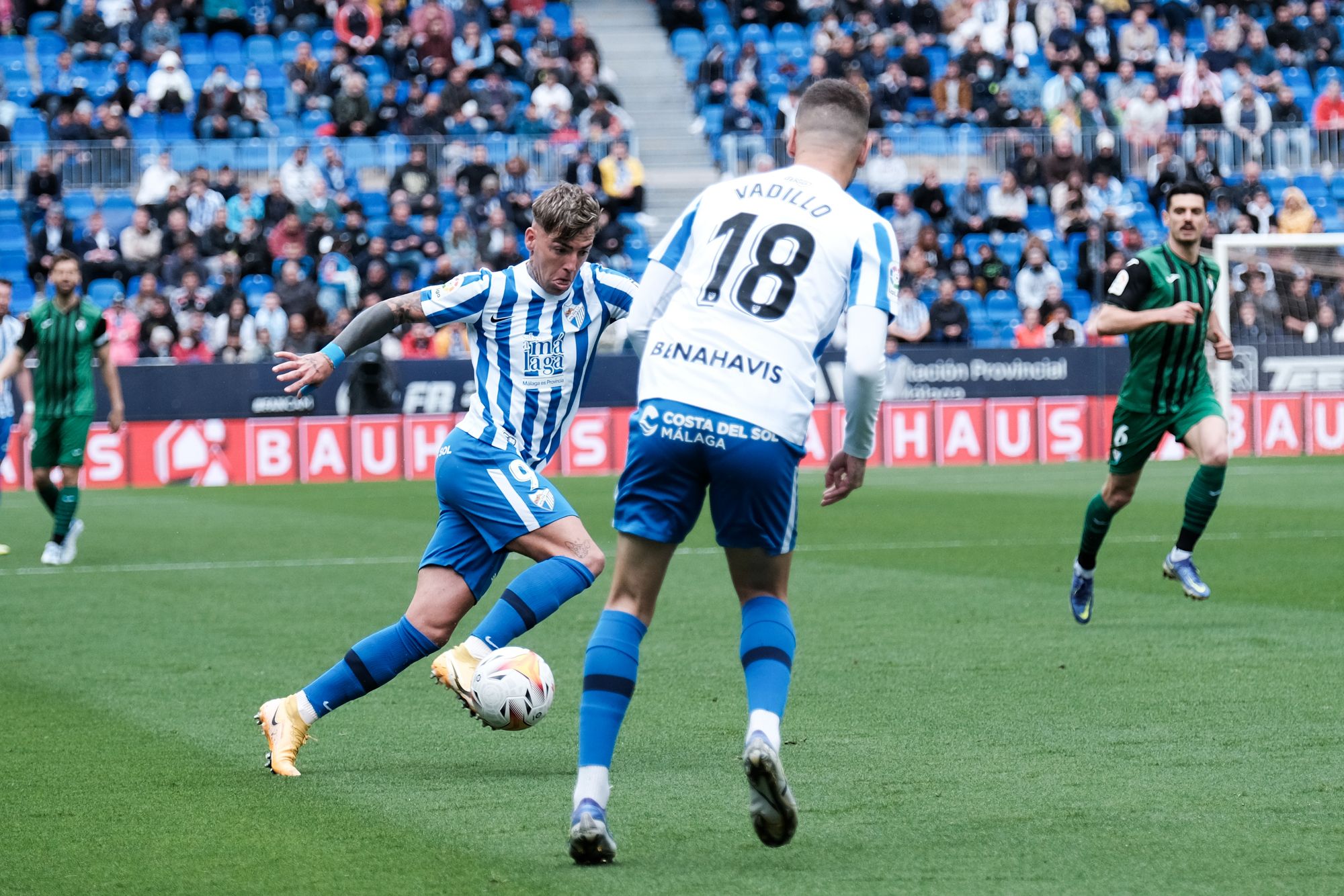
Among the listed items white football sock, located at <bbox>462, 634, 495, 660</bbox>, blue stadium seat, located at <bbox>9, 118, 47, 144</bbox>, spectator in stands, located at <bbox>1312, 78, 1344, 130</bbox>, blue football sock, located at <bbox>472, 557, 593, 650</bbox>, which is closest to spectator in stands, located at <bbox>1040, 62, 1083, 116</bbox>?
spectator in stands, located at <bbox>1312, 78, 1344, 130</bbox>

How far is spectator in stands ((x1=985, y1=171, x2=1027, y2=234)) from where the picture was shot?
28250mm

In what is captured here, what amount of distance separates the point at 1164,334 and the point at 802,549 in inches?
187

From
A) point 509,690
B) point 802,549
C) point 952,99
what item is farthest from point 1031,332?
point 509,690

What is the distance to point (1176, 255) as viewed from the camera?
31.9 feet

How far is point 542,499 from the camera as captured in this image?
634 centimetres

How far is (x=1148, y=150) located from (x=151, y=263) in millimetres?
15502

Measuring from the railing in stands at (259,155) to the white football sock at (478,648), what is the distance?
21439 mm

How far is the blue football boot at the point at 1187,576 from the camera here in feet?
31.6

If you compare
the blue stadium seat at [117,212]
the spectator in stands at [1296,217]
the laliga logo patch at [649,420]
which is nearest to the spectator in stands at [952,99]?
the spectator in stands at [1296,217]

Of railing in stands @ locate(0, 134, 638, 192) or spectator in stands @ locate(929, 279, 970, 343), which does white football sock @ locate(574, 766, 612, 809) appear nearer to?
spectator in stands @ locate(929, 279, 970, 343)

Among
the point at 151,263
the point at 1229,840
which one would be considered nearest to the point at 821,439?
the point at 151,263

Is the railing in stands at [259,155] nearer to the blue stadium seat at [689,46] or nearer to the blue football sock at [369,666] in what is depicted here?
the blue stadium seat at [689,46]

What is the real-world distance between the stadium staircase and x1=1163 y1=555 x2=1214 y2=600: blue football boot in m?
19.5

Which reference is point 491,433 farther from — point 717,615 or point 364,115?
point 364,115
